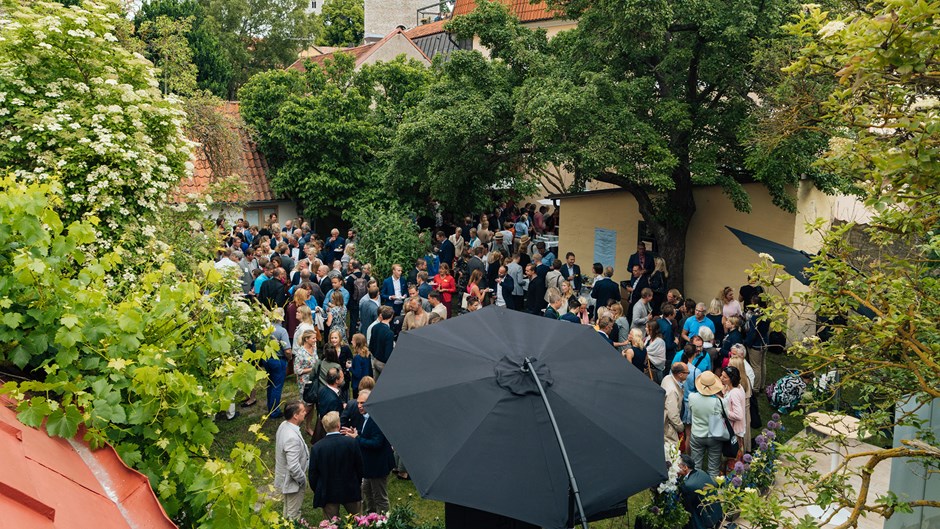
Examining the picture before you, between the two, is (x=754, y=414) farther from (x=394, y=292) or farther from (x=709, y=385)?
(x=394, y=292)

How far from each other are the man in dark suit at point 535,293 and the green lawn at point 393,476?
4163 mm

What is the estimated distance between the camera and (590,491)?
Result: 17.1 feet

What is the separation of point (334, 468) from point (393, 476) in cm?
225

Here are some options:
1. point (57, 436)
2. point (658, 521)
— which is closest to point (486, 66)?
point (658, 521)

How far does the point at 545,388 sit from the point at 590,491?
927mm

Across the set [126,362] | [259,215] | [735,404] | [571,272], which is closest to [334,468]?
[126,362]

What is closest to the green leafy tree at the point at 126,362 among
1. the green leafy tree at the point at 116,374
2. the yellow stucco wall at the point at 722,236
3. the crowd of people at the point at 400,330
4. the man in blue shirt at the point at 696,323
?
the green leafy tree at the point at 116,374

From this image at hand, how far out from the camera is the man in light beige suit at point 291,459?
788 cm

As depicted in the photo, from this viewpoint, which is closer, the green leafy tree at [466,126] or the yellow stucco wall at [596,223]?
the green leafy tree at [466,126]

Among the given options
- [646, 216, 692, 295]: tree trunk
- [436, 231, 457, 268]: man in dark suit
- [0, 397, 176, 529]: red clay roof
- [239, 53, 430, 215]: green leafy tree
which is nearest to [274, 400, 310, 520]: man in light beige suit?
[0, 397, 176, 529]: red clay roof

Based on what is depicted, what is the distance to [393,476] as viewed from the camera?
32.7 ft

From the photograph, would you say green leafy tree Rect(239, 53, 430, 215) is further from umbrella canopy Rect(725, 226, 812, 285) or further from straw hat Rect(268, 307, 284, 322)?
straw hat Rect(268, 307, 284, 322)

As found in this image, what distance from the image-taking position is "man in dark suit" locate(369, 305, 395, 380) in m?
11.3

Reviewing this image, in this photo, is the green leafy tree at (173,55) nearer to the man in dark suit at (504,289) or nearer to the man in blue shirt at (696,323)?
the man in dark suit at (504,289)
